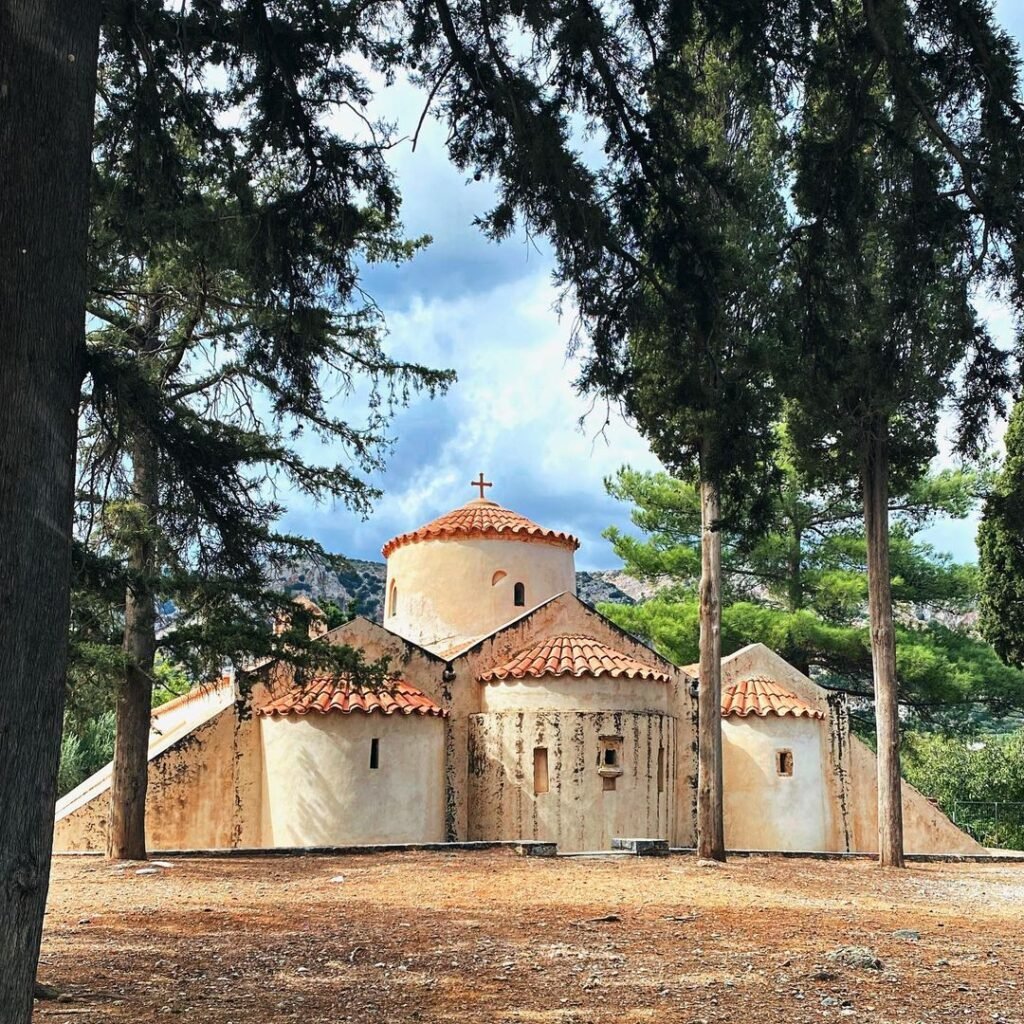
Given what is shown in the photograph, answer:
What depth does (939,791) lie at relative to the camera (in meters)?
29.1

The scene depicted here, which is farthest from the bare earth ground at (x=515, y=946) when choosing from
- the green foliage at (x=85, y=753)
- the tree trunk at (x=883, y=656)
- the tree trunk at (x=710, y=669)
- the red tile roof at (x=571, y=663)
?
the green foliage at (x=85, y=753)

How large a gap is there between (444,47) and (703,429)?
11.1 feet

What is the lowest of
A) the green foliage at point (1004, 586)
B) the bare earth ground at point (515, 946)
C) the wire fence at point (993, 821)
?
the wire fence at point (993, 821)

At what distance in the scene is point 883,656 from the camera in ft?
55.7

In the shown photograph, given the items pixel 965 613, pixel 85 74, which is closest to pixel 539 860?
pixel 85 74

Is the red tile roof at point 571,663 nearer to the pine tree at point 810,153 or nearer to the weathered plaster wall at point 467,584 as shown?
the weathered plaster wall at point 467,584

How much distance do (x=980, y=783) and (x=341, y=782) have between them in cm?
1820

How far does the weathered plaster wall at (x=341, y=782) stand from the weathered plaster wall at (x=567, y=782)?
128 cm

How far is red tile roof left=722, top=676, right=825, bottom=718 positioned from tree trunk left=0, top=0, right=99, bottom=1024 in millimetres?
17369

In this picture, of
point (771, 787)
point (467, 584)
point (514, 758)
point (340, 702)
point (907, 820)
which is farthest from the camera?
point (467, 584)

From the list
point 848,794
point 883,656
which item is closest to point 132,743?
point 883,656

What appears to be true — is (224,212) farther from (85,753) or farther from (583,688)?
(85,753)

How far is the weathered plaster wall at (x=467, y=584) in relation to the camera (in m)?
23.0

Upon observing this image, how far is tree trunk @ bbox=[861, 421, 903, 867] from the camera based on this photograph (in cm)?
1678
